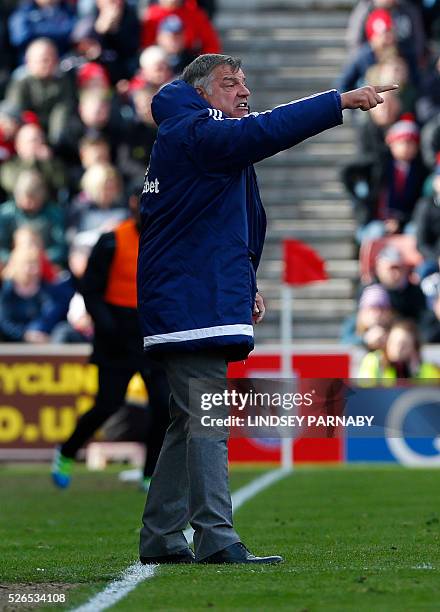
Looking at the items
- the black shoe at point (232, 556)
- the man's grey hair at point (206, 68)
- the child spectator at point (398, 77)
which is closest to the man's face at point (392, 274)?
the child spectator at point (398, 77)

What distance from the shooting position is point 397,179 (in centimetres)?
1872

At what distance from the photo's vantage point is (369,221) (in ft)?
61.7

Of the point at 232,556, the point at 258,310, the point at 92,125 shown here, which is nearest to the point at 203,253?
the point at 258,310

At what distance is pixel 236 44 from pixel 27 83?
3031 millimetres

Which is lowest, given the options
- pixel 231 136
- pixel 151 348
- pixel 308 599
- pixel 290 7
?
pixel 308 599

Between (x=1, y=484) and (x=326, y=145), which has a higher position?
(x=326, y=145)

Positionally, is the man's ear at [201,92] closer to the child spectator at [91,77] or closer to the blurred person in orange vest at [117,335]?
the blurred person in orange vest at [117,335]

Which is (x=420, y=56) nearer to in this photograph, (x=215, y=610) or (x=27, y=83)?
(x=27, y=83)

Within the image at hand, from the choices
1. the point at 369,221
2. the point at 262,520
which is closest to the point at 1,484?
the point at 262,520

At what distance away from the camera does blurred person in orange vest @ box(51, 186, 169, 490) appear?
12320mm

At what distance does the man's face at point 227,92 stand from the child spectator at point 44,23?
44.3ft

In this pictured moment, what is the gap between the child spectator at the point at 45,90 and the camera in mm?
19531

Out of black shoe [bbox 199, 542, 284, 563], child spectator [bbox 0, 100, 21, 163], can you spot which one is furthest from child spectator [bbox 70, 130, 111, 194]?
black shoe [bbox 199, 542, 284, 563]

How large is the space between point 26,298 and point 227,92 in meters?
10.8
